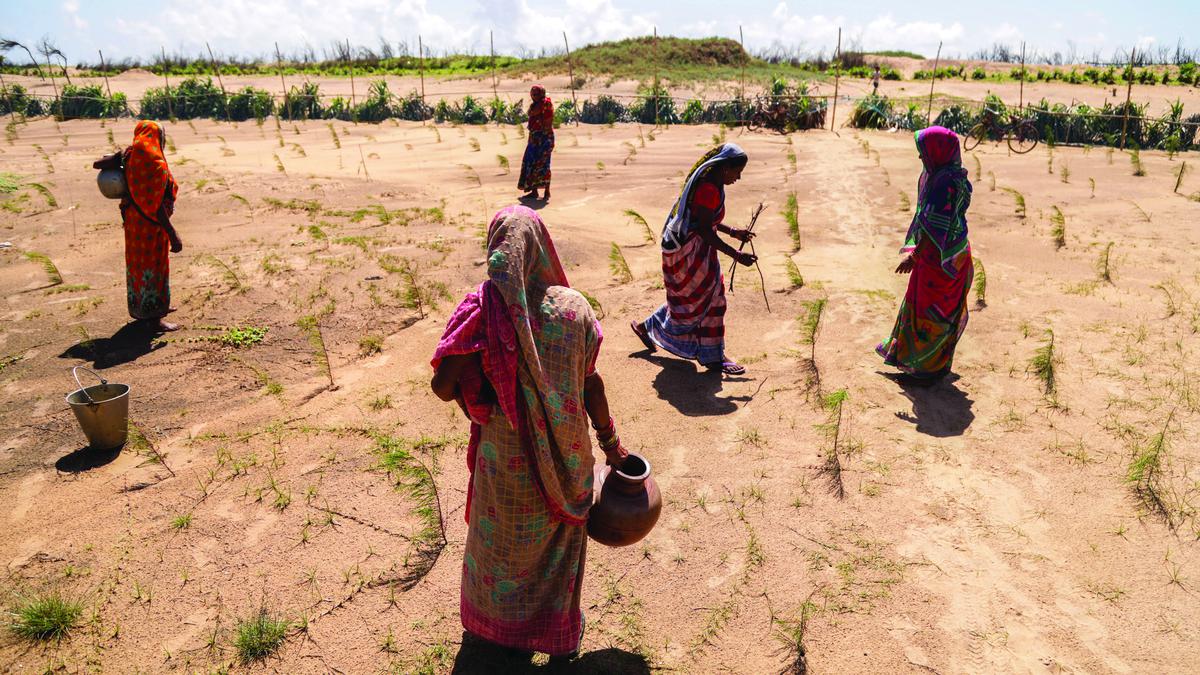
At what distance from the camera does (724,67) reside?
1312 inches

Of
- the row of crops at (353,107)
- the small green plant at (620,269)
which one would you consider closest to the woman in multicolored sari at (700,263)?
the small green plant at (620,269)

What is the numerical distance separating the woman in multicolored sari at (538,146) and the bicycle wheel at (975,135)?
30.5 feet

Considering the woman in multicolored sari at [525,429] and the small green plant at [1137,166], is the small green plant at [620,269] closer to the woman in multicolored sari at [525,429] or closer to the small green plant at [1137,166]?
the woman in multicolored sari at [525,429]

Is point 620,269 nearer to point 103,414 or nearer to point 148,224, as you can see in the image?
point 148,224

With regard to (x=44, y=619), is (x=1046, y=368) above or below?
above

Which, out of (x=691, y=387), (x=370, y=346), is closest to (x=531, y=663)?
(x=691, y=387)

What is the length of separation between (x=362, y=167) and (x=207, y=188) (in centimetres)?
306

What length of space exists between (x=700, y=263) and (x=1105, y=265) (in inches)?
190

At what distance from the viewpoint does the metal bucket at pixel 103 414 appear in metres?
3.99

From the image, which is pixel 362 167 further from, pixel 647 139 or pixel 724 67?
pixel 724 67

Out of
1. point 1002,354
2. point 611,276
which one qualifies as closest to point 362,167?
point 611,276

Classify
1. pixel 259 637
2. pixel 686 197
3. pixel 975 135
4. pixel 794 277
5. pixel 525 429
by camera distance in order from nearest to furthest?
pixel 525 429 → pixel 259 637 → pixel 686 197 → pixel 794 277 → pixel 975 135

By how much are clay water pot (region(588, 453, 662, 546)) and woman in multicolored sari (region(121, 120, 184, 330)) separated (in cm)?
455

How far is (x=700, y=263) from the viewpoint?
15.9ft
